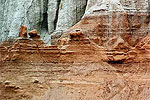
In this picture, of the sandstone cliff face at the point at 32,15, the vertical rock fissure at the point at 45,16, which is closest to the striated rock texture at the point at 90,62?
the sandstone cliff face at the point at 32,15

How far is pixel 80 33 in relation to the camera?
12.5 metres

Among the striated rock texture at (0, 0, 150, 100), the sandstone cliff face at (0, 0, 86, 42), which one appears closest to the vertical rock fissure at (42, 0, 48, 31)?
the sandstone cliff face at (0, 0, 86, 42)

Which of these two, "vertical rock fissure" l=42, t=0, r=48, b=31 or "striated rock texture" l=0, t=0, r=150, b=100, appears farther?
"vertical rock fissure" l=42, t=0, r=48, b=31

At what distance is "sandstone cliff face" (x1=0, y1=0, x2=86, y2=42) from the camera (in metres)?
15.3

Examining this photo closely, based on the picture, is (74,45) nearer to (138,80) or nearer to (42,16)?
(138,80)

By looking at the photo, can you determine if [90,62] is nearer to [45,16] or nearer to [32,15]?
[32,15]

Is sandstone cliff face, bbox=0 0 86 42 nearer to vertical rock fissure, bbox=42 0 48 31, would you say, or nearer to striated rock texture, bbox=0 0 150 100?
vertical rock fissure, bbox=42 0 48 31

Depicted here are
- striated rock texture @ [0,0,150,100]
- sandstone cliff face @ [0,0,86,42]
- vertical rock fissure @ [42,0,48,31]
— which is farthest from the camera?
vertical rock fissure @ [42,0,48,31]

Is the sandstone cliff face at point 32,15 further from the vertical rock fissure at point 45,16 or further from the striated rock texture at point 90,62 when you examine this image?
the striated rock texture at point 90,62

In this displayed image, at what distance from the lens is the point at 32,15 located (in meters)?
15.7

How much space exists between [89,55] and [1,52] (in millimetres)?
2396

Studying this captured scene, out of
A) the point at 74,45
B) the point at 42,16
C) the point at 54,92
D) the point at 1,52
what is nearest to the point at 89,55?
the point at 74,45

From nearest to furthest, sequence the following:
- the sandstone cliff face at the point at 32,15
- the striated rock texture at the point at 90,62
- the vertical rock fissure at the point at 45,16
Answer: the striated rock texture at the point at 90,62 < the sandstone cliff face at the point at 32,15 < the vertical rock fissure at the point at 45,16

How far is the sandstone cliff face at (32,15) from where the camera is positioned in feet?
50.3
